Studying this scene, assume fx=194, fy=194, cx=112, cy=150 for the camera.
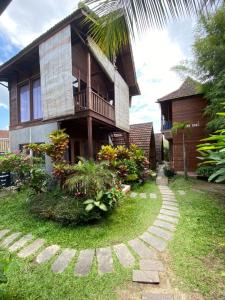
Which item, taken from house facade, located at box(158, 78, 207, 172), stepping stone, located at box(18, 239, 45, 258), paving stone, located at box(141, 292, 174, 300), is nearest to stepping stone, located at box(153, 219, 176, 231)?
paving stone, located at box(141, 292, 174, 300)

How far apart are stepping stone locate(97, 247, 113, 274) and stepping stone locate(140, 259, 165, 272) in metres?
0.44

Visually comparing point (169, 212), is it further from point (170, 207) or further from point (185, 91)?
point (185, 91)

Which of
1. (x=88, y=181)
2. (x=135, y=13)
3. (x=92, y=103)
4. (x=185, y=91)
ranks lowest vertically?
(x=88, y=181)

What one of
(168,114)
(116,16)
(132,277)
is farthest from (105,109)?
(168,114)

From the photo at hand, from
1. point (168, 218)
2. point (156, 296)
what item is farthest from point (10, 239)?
point (168, 218)

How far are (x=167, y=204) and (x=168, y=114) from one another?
11.2m

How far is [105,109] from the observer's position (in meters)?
8.18

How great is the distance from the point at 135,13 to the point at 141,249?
3195 mm

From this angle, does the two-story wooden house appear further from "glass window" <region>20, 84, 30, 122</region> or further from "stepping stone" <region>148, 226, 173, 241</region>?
"stepping stone" <region>148, 226, 173, 241</region>

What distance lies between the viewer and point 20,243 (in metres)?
3.33

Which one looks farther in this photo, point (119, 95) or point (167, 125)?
point (167, 125)

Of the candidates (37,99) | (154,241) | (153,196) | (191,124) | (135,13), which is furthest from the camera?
(191,124)

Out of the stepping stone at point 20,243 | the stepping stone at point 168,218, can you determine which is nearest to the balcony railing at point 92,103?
the stepping stone at point 168,218

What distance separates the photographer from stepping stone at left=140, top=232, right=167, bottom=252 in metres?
3.12
